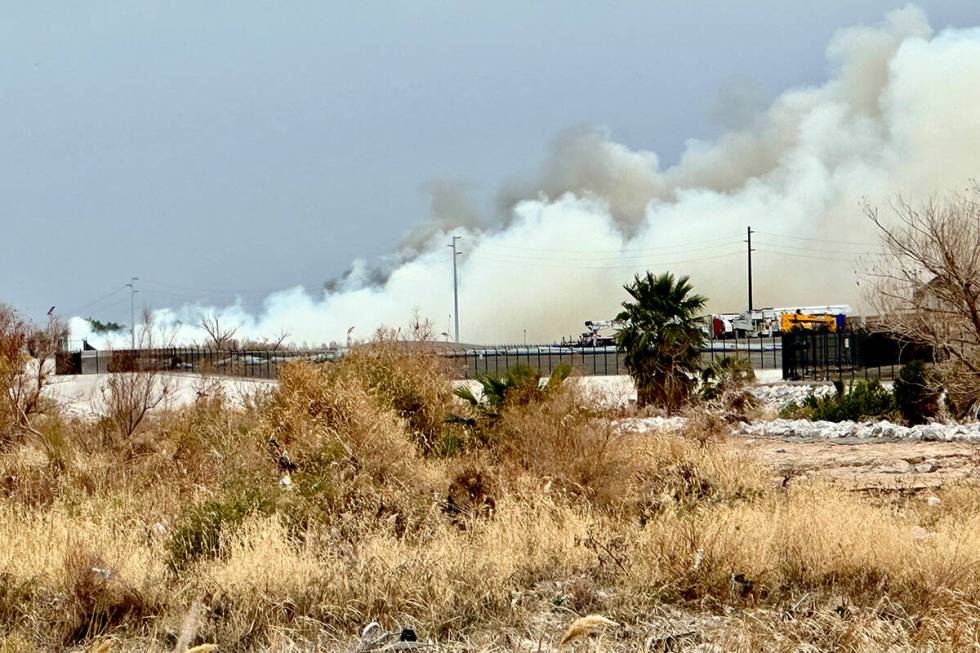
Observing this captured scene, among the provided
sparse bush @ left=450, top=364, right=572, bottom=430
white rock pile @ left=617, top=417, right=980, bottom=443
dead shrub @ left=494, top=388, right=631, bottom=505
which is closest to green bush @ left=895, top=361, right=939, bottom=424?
white rock pile @ left=617, top=417, right=980, bottom=443

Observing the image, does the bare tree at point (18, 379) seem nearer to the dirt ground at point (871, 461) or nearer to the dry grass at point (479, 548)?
the dry grass at point (479, 548)

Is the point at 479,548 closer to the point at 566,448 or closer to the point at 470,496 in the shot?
the point at 470,496

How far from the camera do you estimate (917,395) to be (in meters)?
23.2

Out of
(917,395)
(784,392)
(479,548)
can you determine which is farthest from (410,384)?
(784,392)

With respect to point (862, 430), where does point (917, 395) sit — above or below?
above

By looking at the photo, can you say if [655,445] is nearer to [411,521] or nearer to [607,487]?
[607,487]

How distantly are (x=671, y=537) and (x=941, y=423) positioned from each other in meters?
15.9

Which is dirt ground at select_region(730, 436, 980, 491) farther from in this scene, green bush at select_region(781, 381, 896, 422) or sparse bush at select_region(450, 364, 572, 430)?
green bush at select_region(781, 381, 896, 422)

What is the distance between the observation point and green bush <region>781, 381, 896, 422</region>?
2478cm

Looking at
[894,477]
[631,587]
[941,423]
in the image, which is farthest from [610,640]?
[941,423]

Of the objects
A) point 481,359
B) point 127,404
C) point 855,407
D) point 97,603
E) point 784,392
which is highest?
point 481,359

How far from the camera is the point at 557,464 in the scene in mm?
12039

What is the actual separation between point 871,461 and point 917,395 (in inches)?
293

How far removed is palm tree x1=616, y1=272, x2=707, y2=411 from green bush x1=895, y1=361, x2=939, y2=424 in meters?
5.56
